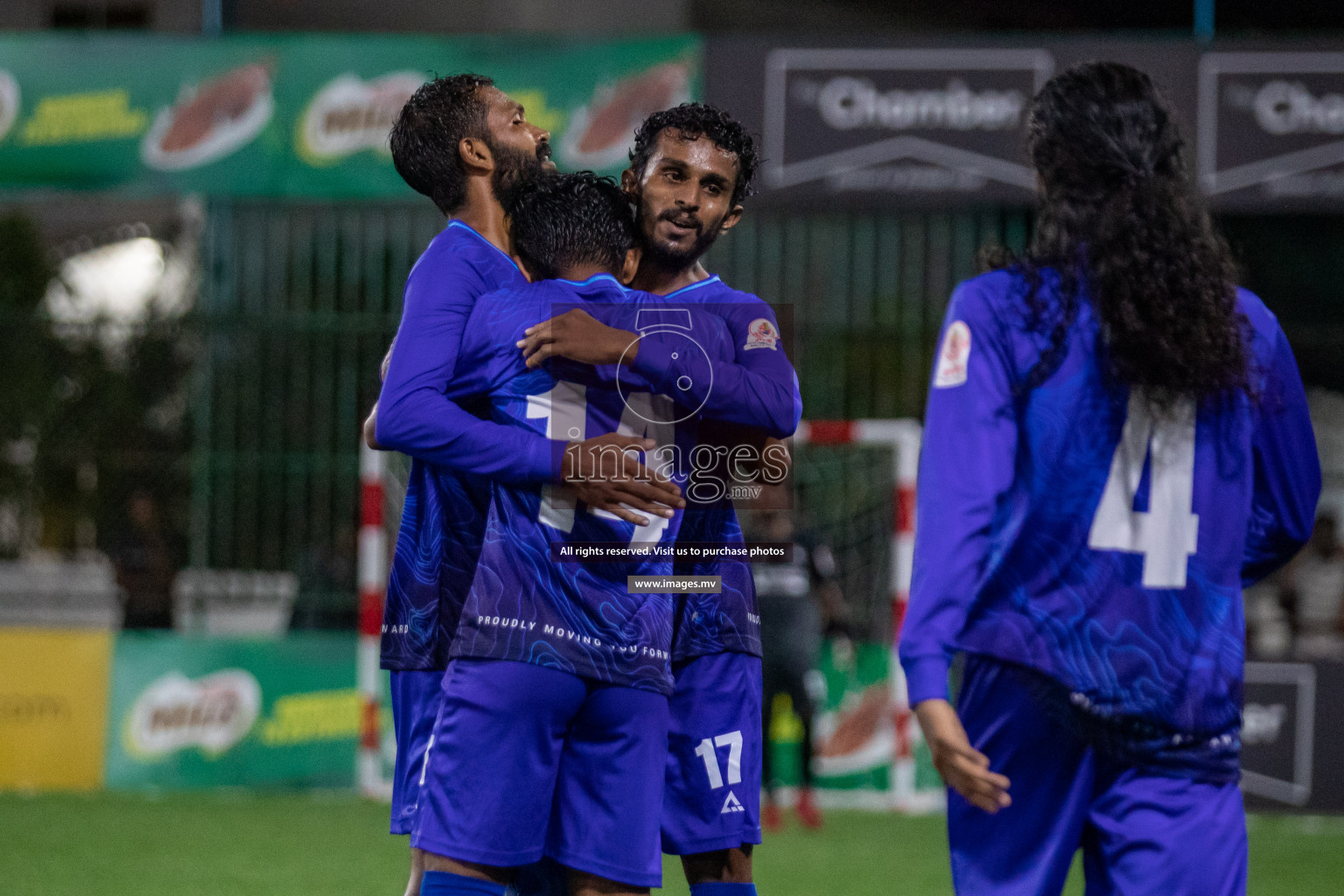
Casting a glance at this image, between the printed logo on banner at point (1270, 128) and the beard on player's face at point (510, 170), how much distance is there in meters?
7.16

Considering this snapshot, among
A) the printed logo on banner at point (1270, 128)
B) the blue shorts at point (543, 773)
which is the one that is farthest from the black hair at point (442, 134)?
the printed logo on banner at point (1270, 128)

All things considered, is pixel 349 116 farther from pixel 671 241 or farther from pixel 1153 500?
pixel 1153 500

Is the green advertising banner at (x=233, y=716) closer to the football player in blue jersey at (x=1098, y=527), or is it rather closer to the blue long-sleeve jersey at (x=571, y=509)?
the blue long-sleeve jersey at (x=571, y=509)

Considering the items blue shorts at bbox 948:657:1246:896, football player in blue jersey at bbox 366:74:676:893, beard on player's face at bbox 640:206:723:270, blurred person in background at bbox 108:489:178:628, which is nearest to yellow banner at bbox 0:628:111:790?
blurred person in background at bbox 108:489:178:628

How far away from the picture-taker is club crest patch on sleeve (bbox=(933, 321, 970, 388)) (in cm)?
245

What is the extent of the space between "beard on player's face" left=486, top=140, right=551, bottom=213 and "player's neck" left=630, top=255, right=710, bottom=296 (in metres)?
0.29

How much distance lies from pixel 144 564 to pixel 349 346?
201 cm

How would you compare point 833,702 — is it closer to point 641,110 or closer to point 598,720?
point 641,110

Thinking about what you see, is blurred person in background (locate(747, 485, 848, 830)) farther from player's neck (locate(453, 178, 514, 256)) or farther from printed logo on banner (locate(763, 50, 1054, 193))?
player's neck (locate(453, 178, 514, 256))

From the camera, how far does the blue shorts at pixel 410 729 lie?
130 inches

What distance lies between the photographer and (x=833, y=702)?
398 inches

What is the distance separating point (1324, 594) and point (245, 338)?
7.14 metres

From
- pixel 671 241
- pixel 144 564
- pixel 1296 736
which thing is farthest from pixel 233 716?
pixel 671 241

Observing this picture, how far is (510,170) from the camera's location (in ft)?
11.4
